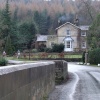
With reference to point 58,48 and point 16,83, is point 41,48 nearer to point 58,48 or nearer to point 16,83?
point 58,48

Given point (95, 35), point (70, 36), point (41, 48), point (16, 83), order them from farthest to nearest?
point (70, 36)
point (41, 48)
point (95, 35)
point (16, 83)

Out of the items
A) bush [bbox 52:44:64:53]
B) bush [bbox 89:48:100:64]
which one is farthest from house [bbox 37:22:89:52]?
bush [bbox 89:48:100:64]

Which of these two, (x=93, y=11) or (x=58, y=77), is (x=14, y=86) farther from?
(x=93, y=11)

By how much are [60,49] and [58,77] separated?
61.5 meters

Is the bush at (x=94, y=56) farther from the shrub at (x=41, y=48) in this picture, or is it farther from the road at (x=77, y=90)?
the shrub at (x=41, y=48)

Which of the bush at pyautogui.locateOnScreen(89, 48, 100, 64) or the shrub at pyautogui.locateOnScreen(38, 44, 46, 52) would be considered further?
the shrub at pyautogui.locateOnScreen(38, 44, 46, 52)

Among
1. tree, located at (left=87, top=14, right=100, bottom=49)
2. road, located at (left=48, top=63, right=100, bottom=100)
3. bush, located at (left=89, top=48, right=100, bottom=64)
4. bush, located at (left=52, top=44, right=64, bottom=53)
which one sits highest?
tree, located at (left=87, top=14, right=100, bottom=49)

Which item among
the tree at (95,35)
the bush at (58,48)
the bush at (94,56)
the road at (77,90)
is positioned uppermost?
the tree at (95,35)

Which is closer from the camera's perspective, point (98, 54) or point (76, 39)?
point (98, 54)

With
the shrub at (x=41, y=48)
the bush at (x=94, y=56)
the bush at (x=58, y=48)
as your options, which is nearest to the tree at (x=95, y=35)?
the bush at (x=94, y=56)

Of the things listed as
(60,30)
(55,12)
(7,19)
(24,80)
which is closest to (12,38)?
(7,19)

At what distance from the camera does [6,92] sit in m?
6.08

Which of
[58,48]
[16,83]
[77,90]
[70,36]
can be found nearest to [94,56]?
[58,48]

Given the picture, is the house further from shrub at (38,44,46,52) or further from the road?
the road
